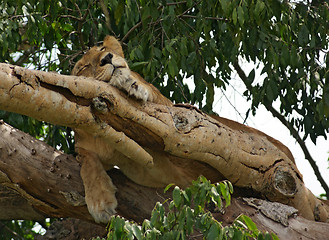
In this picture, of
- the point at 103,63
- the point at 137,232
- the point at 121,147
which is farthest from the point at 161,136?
the point at 137,232

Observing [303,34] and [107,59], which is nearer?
[107,59]

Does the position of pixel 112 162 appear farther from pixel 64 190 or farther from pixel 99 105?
pixel 99 105

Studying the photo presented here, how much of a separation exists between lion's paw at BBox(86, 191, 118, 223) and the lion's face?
0.77 m

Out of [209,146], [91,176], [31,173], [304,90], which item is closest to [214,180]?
[209,146]

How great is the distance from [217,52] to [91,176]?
6.53 ft

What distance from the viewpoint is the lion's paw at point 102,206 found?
12.1 feet

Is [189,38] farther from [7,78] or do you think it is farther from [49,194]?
[7,78]

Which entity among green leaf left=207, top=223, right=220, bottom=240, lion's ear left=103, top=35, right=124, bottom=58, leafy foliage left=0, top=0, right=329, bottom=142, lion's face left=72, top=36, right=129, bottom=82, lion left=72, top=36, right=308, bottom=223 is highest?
leafy foliage left=0, top=0, right=329, bottom=142

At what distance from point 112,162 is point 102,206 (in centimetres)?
36

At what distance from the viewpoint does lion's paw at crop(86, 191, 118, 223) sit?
Result: 12.1 ft

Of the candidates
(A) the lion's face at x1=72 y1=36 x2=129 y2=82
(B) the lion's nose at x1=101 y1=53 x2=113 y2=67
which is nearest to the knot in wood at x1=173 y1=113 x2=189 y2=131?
(A) the lion's face at x1=72 y1=36 x2=129 y2=82

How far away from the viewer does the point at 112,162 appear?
3.97m

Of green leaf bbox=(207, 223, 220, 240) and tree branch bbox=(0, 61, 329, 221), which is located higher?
tree branch bbox=(0, 61, 329, 221)

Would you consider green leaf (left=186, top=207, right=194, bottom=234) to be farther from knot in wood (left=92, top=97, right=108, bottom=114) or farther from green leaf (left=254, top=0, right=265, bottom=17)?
green leaf (left=254, top=0, right=265, bottom=17)
